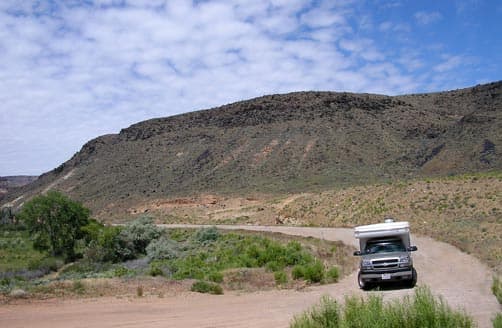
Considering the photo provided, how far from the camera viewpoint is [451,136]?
69375 millimetres

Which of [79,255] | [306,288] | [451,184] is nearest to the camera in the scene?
[306,288]

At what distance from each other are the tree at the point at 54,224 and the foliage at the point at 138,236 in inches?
342

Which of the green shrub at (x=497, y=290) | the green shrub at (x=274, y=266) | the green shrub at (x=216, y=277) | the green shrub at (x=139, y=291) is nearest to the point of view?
the green shrub at (x=497, y=290)

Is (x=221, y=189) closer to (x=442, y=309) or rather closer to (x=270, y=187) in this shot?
(x=270, y=187)

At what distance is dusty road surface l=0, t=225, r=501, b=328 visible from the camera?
1229cm

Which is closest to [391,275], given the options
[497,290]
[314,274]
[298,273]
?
[497,290]

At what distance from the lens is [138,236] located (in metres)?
39.5

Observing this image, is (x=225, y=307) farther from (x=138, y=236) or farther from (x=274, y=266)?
(x=138, y=236)

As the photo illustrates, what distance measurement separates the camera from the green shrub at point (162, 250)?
3265 centimetres

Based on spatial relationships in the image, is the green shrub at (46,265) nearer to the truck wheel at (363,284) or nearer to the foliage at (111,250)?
the foliage at (111,250)

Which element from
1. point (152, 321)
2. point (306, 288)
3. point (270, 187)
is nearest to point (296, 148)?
point (270, 187)

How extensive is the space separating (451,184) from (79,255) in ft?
103

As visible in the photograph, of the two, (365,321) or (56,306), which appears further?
(56,306)

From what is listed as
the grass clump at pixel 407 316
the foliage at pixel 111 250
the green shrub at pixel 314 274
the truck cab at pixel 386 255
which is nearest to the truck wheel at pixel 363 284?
the truck cab at pixel 386 255
